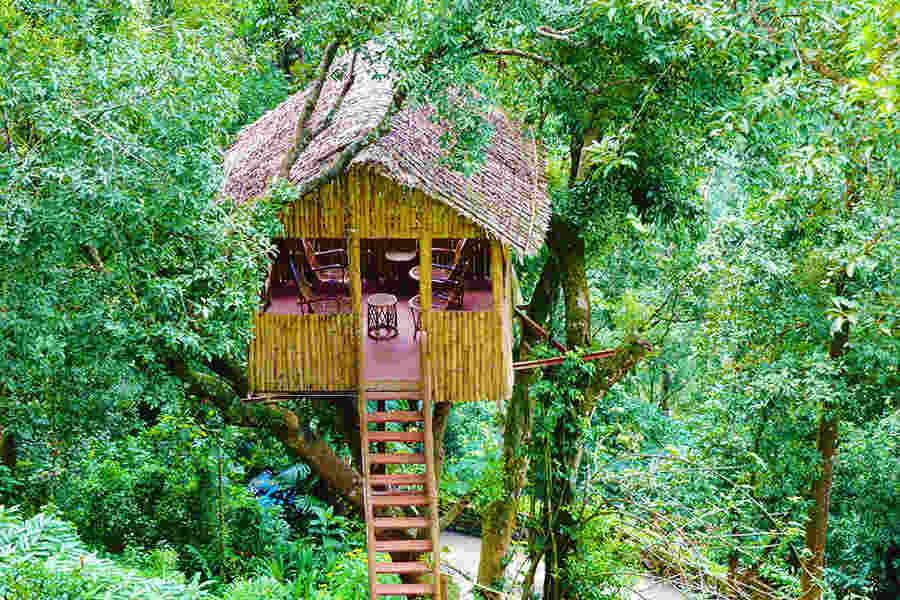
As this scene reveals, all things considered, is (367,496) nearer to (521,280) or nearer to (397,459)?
(397,459)

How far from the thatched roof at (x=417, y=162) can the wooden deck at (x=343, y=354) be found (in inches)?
45.0

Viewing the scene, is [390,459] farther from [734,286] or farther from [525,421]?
[734,286]

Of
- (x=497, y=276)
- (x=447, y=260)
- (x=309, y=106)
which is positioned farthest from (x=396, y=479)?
(x=447, y=260)

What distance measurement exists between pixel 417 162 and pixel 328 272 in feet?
12.7

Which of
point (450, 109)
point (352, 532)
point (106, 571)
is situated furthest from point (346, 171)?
point (352, 532)

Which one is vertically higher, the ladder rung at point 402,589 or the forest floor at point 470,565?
the ladder rung at point 402,589

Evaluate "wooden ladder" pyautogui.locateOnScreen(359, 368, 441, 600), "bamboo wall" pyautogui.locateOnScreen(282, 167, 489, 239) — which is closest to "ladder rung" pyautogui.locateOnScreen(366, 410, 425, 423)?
"wooden ladder" pyautogui.locateOnScreen(359, 368, 441, 600)

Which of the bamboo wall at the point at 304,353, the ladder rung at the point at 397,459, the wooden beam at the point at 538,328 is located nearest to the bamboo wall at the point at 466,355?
the ladder rung at the point at 397,459

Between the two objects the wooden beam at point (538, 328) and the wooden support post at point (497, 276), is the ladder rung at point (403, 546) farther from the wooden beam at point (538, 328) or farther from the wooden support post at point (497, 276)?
the wooden beam at point (538, 328)

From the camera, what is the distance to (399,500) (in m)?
8.80

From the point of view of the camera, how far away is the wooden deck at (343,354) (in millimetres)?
8961

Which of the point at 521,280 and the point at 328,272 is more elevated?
the point at 328,272

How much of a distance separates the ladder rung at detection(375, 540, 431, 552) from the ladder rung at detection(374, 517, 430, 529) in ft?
0.51

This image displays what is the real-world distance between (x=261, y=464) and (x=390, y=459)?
20.7 ft
